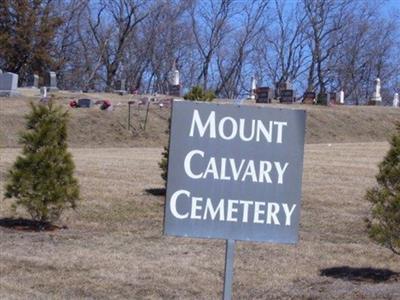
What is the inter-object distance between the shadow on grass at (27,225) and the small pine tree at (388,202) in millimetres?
4202

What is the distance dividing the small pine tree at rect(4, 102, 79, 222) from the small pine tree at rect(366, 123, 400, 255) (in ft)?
13.2

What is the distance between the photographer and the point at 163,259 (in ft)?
33.5

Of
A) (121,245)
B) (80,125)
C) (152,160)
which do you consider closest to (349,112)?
(80,125)

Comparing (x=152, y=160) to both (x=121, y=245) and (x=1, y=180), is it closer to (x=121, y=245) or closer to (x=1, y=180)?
(x=1, y=180)

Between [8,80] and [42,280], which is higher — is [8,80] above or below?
above

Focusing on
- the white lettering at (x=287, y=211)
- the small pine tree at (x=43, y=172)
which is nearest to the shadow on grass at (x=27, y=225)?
the small pine tree at (x=43, y=172)

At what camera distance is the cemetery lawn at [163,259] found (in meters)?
8.70

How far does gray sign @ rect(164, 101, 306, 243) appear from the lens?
4977 mm

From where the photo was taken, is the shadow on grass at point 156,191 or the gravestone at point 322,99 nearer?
the shadow on grass at point 156,191

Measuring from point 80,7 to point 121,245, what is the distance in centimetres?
5854

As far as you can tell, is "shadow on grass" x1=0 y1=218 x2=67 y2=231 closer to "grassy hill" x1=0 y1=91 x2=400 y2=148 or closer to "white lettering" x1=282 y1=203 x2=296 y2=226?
"white lettering" x1=282 y1=203 x2=296 y2=226

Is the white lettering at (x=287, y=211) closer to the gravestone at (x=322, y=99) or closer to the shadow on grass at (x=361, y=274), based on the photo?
the shadow on grass at (x=361, y=274)

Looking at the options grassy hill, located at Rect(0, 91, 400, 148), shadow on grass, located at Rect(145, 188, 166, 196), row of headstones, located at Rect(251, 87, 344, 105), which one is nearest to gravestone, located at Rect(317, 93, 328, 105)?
row of headstones, located at Rect(251, 87, 344, 105)

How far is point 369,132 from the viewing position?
4016 cm
